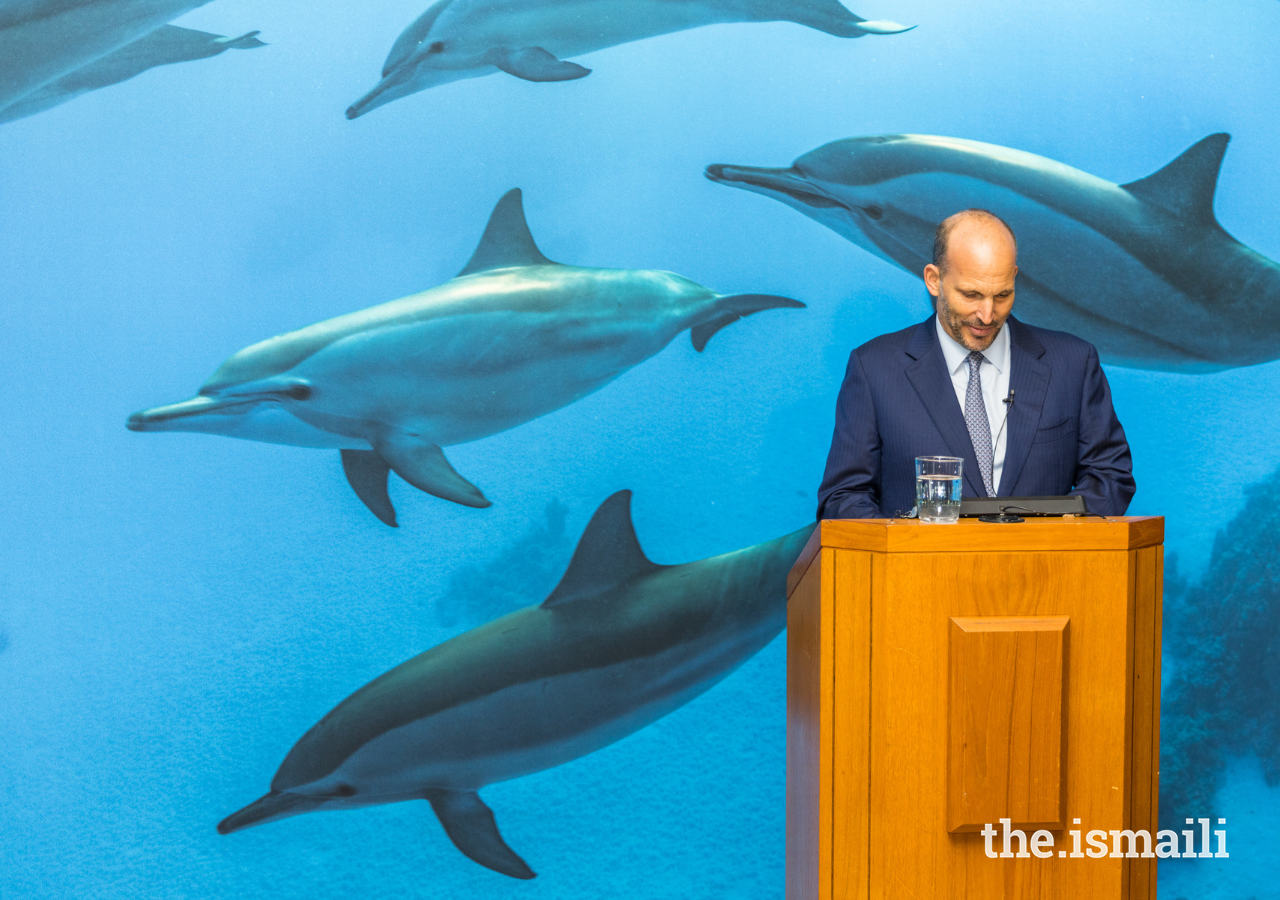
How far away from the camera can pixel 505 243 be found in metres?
3.66

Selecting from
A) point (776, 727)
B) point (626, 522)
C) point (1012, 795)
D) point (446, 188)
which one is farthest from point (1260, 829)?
point (446, 188)

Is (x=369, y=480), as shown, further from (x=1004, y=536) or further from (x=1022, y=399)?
(x=1004, y=536)

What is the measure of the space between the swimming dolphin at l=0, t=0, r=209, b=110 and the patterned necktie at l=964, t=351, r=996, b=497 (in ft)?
9.62

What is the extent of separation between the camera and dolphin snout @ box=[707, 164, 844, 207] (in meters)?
3.71

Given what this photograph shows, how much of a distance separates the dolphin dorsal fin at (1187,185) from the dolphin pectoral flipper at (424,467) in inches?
95.4

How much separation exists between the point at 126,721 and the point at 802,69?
3.05 m

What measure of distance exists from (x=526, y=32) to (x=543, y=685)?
84.2 inches

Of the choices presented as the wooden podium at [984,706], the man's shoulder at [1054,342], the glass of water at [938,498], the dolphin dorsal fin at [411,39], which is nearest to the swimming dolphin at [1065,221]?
the dolphin dorsal fin at [411,39]

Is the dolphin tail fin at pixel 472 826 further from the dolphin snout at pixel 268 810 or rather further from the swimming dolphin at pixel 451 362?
the swimming dolphin at pixel 451 362

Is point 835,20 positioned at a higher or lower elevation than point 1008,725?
higher

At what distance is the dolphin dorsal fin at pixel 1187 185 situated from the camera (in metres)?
3.73

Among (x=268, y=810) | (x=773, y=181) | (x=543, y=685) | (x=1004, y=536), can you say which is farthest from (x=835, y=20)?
(x=268, y=810)

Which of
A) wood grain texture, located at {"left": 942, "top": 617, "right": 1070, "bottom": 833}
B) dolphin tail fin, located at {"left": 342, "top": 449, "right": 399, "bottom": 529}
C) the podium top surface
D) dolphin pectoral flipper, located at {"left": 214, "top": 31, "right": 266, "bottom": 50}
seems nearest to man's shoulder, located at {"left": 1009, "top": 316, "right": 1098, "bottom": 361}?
the podium top surface

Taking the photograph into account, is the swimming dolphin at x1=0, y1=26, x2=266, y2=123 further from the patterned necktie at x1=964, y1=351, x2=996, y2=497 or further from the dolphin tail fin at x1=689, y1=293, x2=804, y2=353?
the patterned necktie at x1=964, y1=351, x2=996, y2=497
